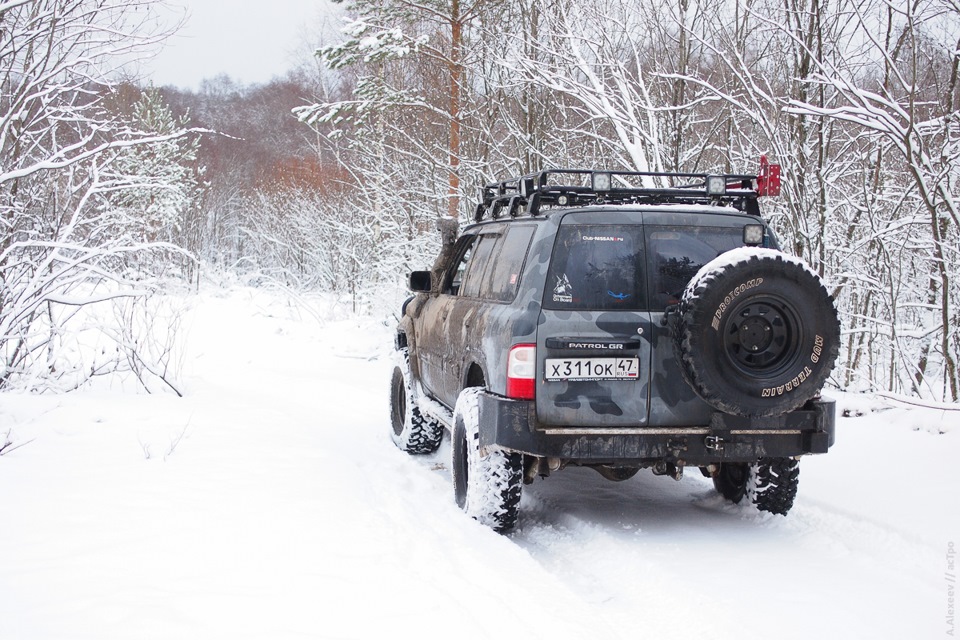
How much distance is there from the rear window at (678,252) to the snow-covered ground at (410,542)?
1.41 metres

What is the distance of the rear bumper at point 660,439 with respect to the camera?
4.48m

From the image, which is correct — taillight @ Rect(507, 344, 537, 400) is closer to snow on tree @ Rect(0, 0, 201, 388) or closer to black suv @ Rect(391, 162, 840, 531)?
black suv @ Rect(391, 162, 840, 531)

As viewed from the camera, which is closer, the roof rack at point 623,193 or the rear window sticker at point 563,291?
the rear window sticker at point 563,291

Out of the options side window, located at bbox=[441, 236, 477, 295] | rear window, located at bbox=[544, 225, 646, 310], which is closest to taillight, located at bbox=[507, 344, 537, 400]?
rear window, located at bbox=[544, 225, 646, 310]

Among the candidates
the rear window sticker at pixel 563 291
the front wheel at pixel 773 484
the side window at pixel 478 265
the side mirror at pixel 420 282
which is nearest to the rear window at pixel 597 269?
the rear window sticker at pixel 563 291

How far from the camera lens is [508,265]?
5238 millimetres

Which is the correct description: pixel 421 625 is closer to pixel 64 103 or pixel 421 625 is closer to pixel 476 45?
pixel 64 103

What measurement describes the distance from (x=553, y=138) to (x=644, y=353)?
766cm

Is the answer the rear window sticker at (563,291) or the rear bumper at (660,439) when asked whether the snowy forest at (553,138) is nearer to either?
the rear bumper at (660,439)

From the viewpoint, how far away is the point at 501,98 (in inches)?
495

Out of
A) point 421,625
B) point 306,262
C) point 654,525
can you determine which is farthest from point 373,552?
point 306,262

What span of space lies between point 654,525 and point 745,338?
141cm

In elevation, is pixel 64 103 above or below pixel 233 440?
above

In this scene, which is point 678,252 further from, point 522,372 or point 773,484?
point 773,484
